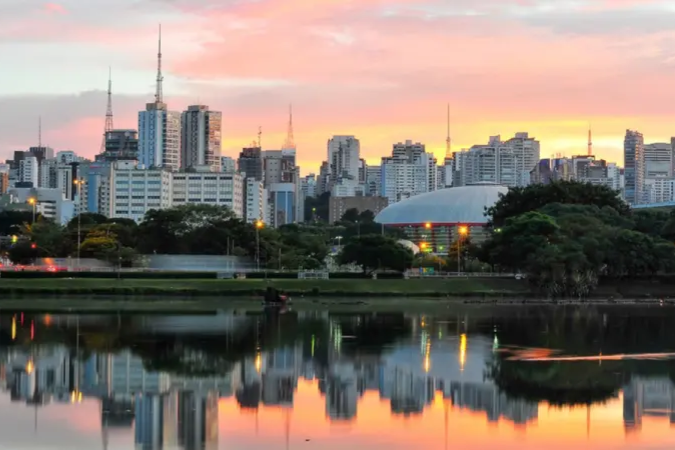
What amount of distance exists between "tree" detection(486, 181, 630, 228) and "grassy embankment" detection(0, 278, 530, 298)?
23.9 metres

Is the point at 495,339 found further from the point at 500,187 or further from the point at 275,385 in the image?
the point at 500,187

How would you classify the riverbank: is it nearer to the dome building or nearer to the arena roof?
the dome building

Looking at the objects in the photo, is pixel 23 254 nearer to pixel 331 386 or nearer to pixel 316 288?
pixel 316 288

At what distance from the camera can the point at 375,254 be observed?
8475cm

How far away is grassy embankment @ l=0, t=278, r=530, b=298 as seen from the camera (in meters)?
69.3

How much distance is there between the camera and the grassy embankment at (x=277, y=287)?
227 feet

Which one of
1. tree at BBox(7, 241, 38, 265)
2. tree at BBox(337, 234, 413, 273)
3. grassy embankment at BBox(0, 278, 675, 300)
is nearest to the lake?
grassy embankment at BBox(0, 278, 675, 300)

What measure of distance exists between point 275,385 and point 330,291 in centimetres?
4141

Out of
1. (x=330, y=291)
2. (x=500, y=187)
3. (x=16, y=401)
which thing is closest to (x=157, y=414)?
(x=16, y=401)

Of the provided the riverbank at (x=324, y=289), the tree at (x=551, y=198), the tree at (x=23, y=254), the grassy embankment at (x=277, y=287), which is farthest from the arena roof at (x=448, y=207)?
the grassy embankment at (x=277, y=287)

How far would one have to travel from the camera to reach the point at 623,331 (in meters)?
47.8

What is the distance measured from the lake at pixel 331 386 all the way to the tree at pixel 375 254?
35.5 meters

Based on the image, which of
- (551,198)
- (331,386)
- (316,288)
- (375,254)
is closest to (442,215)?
(551,198)

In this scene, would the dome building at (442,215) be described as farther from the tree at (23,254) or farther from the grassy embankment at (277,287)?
the grassy embankment at (277,287)
